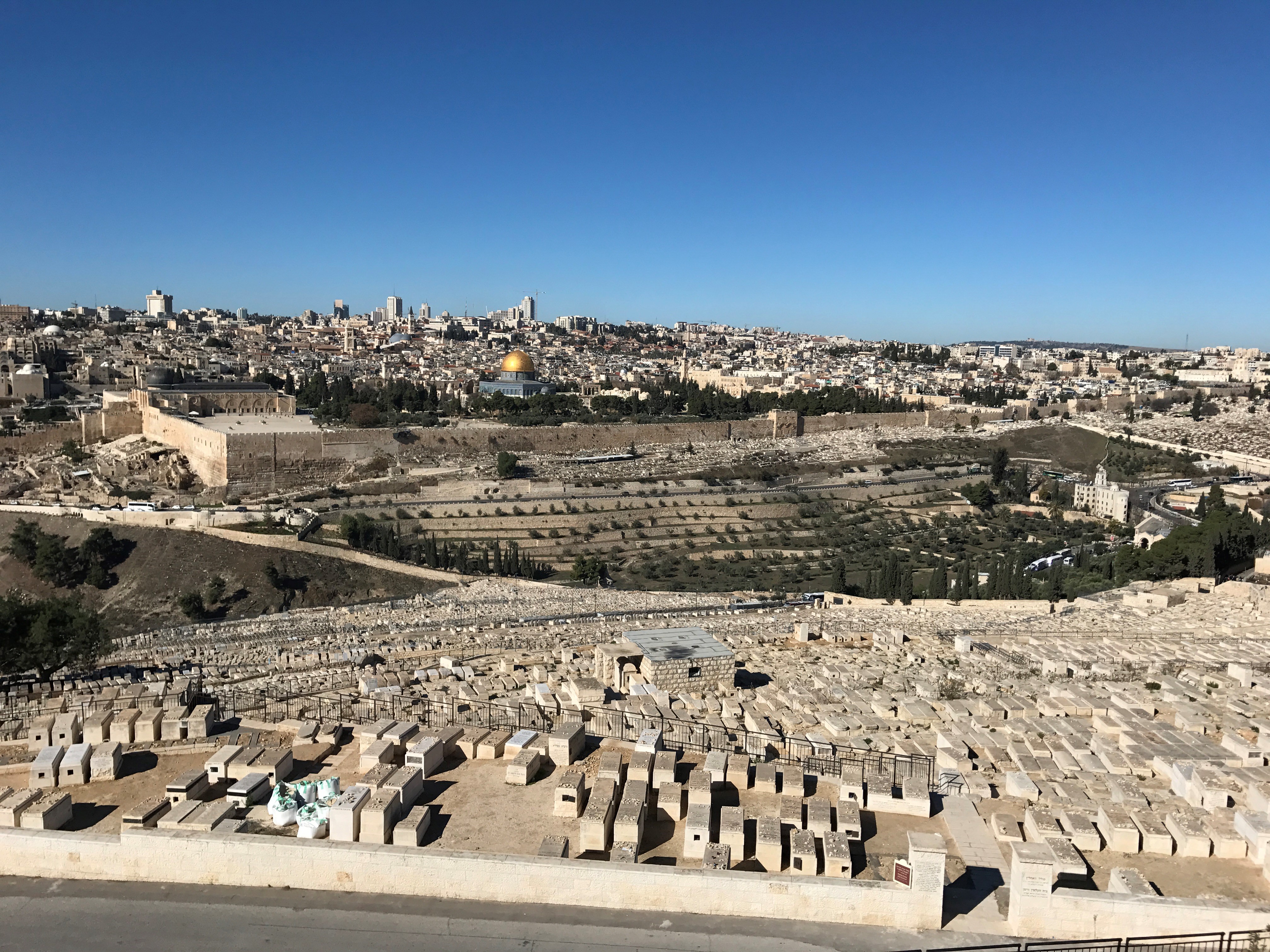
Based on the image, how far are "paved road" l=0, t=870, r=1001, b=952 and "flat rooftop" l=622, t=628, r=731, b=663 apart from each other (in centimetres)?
560

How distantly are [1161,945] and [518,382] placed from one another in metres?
46.8

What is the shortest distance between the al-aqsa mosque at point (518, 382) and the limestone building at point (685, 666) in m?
34.2

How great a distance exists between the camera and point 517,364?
52.4m

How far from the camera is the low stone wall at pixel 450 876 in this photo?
198 inches

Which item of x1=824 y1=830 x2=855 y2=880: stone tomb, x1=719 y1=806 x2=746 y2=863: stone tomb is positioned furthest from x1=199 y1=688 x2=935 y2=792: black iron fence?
x1=719 y1=806 x2=746 y2=863: stone tomb

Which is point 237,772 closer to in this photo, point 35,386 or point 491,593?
point 491,593

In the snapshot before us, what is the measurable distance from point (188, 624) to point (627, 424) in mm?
21761

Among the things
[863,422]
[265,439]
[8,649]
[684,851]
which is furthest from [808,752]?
[863,422]

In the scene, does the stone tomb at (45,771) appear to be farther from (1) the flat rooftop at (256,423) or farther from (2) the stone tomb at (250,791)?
(1) the flat rooftop at (256,423)

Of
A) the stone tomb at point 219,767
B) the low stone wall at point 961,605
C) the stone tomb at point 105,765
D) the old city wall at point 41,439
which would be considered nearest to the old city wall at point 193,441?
the old city wall at point 41,439

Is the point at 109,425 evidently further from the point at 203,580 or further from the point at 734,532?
the point at 734,532

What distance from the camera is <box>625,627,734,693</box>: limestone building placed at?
10.6 metres

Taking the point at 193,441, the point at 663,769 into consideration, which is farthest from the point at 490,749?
the point at 193,441

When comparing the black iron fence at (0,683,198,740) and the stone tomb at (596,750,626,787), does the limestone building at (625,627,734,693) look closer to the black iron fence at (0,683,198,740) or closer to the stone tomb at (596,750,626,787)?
the stone tomb at (596,750,626,787)
